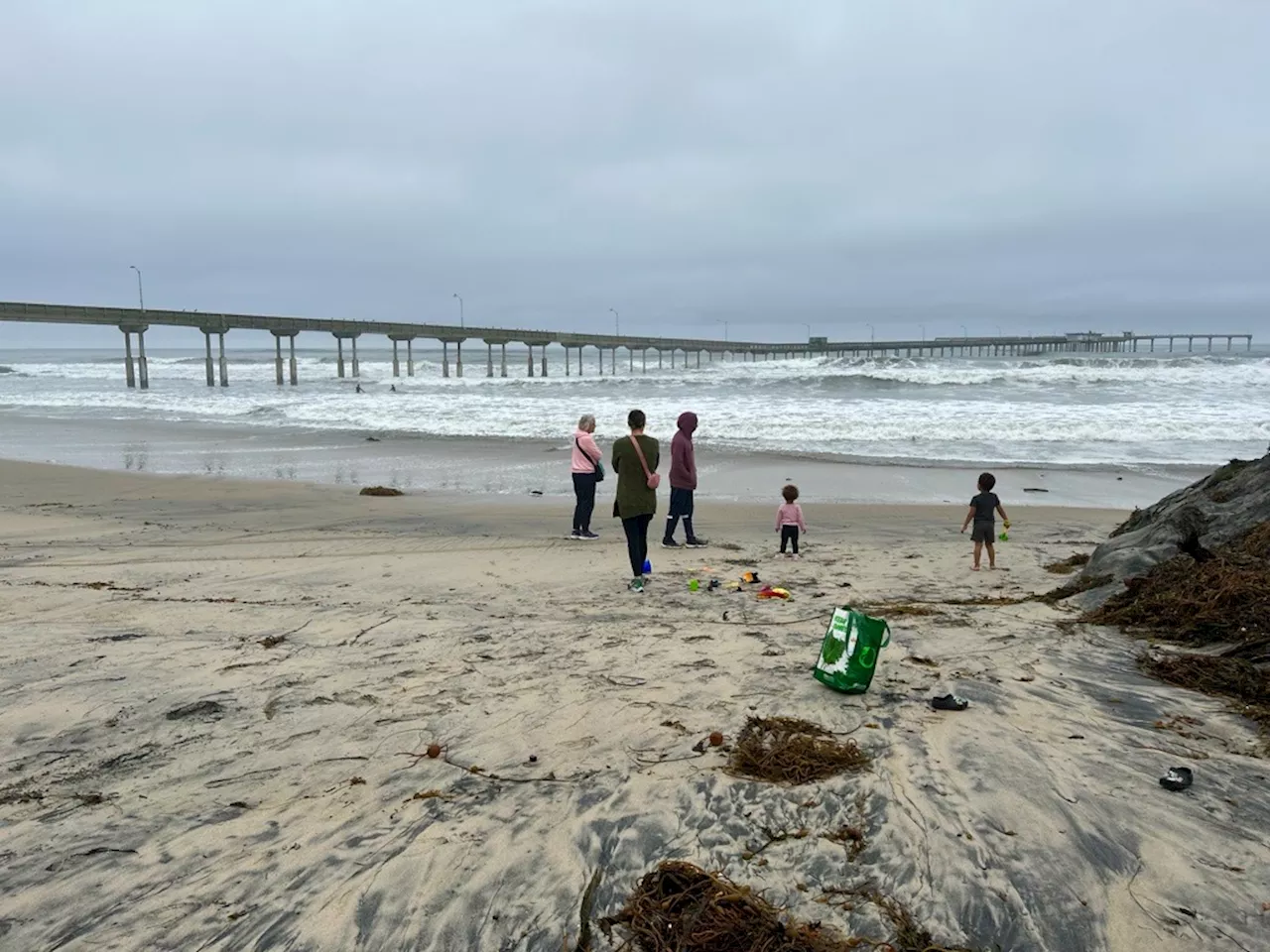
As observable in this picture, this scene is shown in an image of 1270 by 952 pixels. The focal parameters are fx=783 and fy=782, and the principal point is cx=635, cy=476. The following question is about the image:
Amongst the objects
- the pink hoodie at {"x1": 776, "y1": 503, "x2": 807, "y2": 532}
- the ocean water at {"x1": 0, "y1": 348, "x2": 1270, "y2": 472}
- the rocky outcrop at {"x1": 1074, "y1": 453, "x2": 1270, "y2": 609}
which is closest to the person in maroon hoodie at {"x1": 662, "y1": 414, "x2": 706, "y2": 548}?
the pink hoodie at {"x1": 776, "y1": 503, "x2": 807, "y2": 532}

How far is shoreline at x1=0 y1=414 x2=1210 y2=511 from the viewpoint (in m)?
13.5

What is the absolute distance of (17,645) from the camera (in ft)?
16.7

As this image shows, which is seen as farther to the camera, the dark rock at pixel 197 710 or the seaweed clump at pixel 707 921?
the dark rock at pixel 197 710

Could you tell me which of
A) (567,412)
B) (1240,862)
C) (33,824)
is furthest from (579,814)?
(567,412)

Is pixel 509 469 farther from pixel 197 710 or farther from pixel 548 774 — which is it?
pixel 548 774

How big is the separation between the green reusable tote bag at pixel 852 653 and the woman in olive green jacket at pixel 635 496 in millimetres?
2813

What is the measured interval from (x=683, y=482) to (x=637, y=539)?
225 centimetres

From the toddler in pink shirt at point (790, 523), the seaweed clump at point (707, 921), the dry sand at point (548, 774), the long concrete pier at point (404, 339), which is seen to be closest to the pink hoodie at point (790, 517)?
the toddler in pink shirt at point (790, 523)

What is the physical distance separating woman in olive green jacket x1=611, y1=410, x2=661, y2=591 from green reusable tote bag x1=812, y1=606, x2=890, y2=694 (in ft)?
9.23

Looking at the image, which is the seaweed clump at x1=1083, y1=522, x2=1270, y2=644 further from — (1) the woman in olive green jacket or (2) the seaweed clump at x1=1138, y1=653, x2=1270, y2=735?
(1) the woman in olive green jacket

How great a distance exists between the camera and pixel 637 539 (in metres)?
7.09

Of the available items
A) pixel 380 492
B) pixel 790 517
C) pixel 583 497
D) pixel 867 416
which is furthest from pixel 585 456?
pixel 867 416

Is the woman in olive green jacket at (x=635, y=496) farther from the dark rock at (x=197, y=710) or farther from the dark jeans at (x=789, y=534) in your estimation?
the dark rock at (x=197, y=710)

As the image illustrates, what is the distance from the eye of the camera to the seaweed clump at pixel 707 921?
2.46 m
